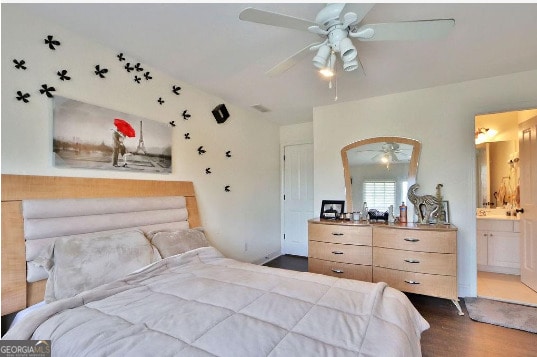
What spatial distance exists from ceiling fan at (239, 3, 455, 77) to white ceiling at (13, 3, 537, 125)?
0.31ft

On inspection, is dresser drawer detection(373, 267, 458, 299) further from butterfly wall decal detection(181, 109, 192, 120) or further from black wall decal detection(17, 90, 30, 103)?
black wall decal detection(17, 90, 30, 103)

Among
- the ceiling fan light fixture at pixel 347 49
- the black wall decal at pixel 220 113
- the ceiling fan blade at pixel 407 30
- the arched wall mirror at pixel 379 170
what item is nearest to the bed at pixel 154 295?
the black wall decal at pixel 220 113

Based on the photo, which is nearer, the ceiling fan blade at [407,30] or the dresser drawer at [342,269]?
the ceiling fan blade at [407,30]

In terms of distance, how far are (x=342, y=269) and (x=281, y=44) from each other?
94.5 inches

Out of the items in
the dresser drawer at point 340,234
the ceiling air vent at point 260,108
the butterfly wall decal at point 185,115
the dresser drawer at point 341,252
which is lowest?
the dresser drawer at point 341,252

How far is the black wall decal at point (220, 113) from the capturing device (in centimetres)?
338

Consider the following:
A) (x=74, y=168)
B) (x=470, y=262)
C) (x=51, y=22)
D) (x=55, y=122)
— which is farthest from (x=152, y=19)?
(x=470, y=262)

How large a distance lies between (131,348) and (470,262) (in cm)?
336

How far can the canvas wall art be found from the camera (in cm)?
196

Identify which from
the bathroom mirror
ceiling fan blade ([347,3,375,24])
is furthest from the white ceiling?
the bathroom mirror

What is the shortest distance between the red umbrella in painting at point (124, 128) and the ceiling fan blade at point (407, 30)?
2.00m

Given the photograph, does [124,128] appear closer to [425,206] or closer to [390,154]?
[390,154]

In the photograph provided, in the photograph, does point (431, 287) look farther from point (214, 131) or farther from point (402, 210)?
point (214, 131)

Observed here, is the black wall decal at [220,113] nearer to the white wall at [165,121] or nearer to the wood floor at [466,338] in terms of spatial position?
the white wall at [165,121]
